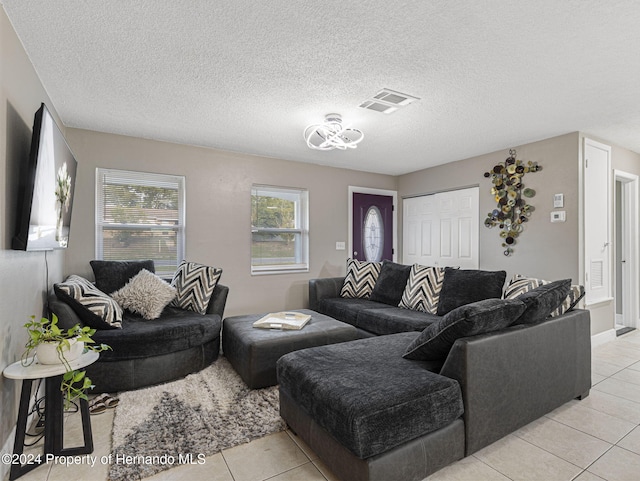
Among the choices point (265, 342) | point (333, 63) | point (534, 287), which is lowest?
point (265, 342)

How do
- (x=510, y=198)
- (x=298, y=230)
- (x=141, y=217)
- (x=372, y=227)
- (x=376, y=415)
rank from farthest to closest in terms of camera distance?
(x=372, y=227) → (x=298, y=230) → (x=510, y=198) → (x=141, y=217) → (x=376, y=415)

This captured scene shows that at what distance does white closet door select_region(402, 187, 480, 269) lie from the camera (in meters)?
4.62

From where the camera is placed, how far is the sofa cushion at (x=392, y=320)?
10.5ft

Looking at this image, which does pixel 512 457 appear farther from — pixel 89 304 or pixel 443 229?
pixel 443 229

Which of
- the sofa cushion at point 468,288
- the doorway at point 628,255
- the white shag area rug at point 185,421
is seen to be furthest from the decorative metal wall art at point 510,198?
the white shag area rug at point 185,421

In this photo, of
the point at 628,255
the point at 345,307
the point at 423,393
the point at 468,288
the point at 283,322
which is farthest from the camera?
the point at 628,255

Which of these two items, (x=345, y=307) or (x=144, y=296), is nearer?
(x=144, y=296)

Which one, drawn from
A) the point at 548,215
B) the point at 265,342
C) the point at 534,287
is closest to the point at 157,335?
the point at 265,342

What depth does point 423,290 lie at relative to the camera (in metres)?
3.71

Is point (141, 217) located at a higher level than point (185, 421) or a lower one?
higher

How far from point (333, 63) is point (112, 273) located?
2.86 m

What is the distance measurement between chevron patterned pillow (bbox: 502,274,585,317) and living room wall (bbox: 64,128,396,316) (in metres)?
2.65

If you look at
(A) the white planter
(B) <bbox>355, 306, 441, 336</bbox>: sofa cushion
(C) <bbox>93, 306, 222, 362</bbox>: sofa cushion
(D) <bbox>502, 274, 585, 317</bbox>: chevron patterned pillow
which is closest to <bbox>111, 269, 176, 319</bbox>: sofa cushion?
(C) <bbox>93, 306, 222, 362</bbox>: sofa cushion

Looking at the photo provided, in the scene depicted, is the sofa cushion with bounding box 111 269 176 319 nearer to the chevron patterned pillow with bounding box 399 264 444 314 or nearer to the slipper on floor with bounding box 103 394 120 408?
the slipper on floor with bounding box 103 394 120 408
